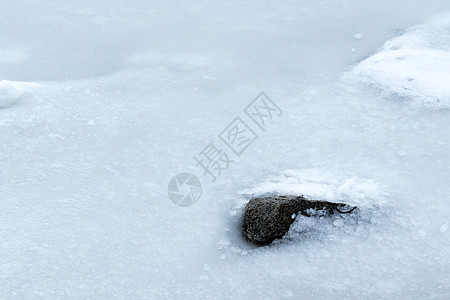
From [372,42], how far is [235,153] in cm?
278

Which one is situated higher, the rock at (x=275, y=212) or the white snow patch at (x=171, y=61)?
the white snow patch at (x=171, y=61)

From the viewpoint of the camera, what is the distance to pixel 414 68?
5.84m

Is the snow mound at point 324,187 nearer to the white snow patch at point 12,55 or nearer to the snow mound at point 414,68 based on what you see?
the snow mound at point 414,68

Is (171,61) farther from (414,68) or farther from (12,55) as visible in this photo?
(414,68)

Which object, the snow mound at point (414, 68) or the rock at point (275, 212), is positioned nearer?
the rock at point (275, 212)

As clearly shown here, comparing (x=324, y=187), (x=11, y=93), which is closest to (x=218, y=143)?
(x=324, y=187)

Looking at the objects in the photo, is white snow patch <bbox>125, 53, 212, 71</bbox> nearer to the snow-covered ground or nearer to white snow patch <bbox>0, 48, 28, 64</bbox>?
the snow-covered ground

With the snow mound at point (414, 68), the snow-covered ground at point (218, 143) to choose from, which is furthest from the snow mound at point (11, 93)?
the snow mound at point (414, 68)

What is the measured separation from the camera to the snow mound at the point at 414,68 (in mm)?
5483

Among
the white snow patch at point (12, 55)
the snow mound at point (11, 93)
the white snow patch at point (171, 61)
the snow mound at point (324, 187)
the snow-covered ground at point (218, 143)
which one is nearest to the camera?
the snow-covered ground at point (218, 143)

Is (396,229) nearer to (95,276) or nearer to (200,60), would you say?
(95,276)

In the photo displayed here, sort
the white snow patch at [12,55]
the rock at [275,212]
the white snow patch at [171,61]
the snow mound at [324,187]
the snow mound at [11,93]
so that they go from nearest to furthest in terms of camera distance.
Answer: the rock at [275,212]
the snow mound at [324,187]
the snow mound at [11,93]
the white snow patch at [171,61]
the white snow patch at [12,55]

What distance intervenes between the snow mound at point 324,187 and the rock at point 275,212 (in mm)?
110

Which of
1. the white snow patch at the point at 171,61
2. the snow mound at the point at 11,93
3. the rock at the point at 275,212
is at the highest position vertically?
the white snow patch at the point at 171,61
